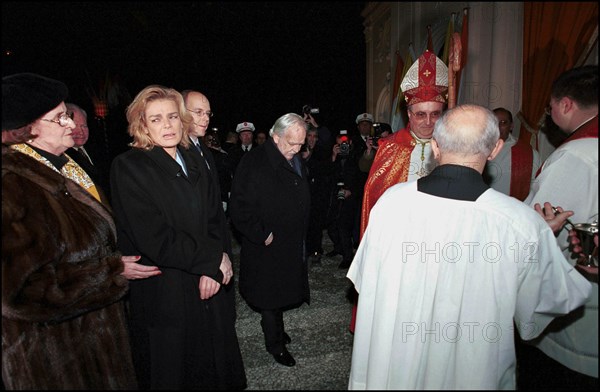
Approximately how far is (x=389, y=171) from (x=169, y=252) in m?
1.84

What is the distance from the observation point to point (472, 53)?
529cm

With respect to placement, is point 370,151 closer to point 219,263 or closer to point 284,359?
point 284,359

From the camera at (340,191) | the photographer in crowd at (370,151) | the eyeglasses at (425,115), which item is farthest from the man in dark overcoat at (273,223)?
the camera at (340,191)

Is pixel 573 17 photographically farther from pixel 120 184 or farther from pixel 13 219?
pixel 13 219

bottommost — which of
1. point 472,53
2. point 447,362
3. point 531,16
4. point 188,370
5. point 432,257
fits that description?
point 188,370

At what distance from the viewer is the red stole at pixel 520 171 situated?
344 centimetres

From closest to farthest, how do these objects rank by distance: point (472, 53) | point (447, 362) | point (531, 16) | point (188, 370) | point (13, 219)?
point (13, 219) < point (447, 362) < point (188, 370) < point (531, 16) < point (472, 53)

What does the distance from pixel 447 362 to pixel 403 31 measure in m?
9.44

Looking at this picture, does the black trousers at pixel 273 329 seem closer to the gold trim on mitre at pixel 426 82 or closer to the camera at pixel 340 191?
the gold trim on mitre at pixel 426 82

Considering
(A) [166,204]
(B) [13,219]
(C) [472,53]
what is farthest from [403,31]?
(B) [13,219]

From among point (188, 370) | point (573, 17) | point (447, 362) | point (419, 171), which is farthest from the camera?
point (419, 171)

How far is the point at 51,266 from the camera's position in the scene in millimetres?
1614

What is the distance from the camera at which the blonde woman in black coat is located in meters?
1.95

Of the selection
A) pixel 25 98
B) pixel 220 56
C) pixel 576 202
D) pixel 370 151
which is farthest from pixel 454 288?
pixel 220 56
